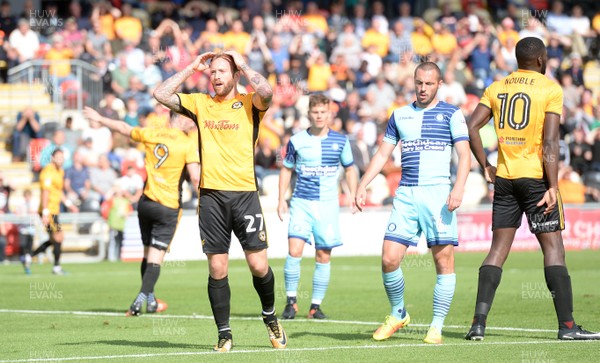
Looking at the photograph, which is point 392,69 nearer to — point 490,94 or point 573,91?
point 573,91

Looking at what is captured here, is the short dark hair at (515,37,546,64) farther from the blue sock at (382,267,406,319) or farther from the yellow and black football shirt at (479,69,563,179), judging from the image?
the blue sock at (382,267,406,319)

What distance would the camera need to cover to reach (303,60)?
100 feet

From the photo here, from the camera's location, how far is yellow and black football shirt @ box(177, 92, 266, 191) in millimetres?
10109

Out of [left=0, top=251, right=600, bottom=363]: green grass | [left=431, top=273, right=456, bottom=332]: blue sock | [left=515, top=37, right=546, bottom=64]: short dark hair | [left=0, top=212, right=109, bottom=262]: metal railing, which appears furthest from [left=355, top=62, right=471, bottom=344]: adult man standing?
[left=0, top=212, right=109, bottom=262]: metal railing

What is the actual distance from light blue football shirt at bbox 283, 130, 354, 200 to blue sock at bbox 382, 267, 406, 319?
3471 mm

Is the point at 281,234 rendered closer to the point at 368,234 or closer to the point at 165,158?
the point at 368,234

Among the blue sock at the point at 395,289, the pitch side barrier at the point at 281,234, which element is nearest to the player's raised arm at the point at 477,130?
the blue sock at the point at 395,289

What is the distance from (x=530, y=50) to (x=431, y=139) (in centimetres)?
122

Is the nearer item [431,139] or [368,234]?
[431,139]

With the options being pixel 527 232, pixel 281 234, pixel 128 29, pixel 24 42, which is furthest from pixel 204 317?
pixel 128 29

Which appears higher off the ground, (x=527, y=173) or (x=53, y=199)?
(x=527, y=173)

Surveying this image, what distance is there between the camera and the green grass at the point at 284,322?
974 cm

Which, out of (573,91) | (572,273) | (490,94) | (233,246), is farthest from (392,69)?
(490,94)

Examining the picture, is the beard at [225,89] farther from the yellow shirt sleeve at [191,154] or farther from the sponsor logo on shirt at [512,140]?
the yellow shirt sleeve at [191,154]
